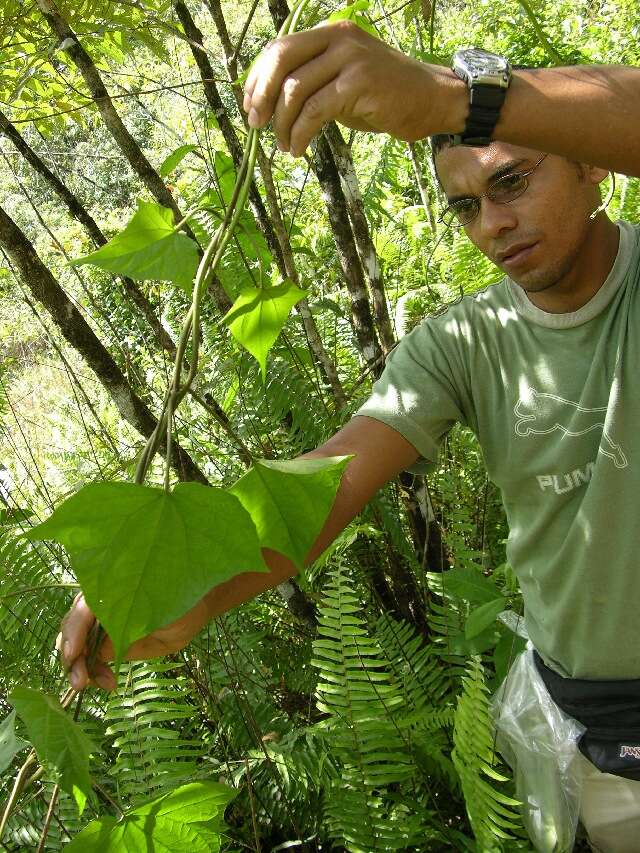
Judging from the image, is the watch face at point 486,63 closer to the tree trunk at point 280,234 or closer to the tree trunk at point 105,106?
the tree trunk at point 280,234

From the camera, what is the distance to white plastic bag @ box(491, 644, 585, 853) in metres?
1.46

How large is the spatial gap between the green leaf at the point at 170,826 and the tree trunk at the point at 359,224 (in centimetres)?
142

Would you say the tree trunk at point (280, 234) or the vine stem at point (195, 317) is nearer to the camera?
the vine stem at point (195, 317)

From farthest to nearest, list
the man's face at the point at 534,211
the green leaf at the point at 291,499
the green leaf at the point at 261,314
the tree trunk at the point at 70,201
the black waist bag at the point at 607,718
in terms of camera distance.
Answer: the tree trunk at the point at 70,201, the black waist bag at the point at 607,718, the man's face at the point at 534,211, the green leaf at the point at 261,314, the green leaf at the point at 291,499

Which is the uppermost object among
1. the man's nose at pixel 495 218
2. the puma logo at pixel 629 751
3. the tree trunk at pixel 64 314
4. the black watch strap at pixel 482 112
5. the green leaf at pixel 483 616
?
the tree trunk at pixel 64 314

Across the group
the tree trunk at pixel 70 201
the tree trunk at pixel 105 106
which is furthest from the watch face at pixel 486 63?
the tree trunk at pixel 70 201

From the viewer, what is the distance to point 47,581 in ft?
7.18

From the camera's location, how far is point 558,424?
4.14ft

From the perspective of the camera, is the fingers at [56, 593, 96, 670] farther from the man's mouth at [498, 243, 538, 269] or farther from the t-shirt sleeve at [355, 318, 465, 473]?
the man's mouth at [498, 243, 538, 269]

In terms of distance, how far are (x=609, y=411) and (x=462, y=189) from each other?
0.45m

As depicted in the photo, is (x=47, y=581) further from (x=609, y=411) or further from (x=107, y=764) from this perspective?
(x=609, y=411)

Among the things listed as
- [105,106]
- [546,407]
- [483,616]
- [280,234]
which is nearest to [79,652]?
[546,407]

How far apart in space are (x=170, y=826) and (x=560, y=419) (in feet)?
2.88

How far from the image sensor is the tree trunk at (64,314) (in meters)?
1.62
